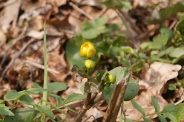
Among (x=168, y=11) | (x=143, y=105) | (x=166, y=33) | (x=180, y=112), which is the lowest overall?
(x=143, y=105)

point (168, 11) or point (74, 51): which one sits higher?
point (168, 11)

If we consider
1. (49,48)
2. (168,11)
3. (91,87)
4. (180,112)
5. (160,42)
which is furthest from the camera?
(49,48)

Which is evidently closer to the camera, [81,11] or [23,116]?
[23,116]

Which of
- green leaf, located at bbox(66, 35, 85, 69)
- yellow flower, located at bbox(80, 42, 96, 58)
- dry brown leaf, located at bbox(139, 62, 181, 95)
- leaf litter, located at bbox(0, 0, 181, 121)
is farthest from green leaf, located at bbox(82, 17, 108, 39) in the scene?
yellow flower, located at bbox(80, 42, 96, 58)

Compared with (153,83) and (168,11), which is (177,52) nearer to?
(153,83)

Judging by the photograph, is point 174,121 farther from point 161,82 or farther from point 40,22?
point 40,22

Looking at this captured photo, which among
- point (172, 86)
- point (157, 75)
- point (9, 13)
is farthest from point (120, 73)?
point (9, 13)

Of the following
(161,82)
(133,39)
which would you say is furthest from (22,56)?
(161,82)

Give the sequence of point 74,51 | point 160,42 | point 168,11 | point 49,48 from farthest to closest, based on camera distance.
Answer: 1. point 49,48
2. point 74,51
3. point 168,11
4. point 160,42

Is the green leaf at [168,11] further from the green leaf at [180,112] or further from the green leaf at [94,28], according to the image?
the green leaf at [180,112]
